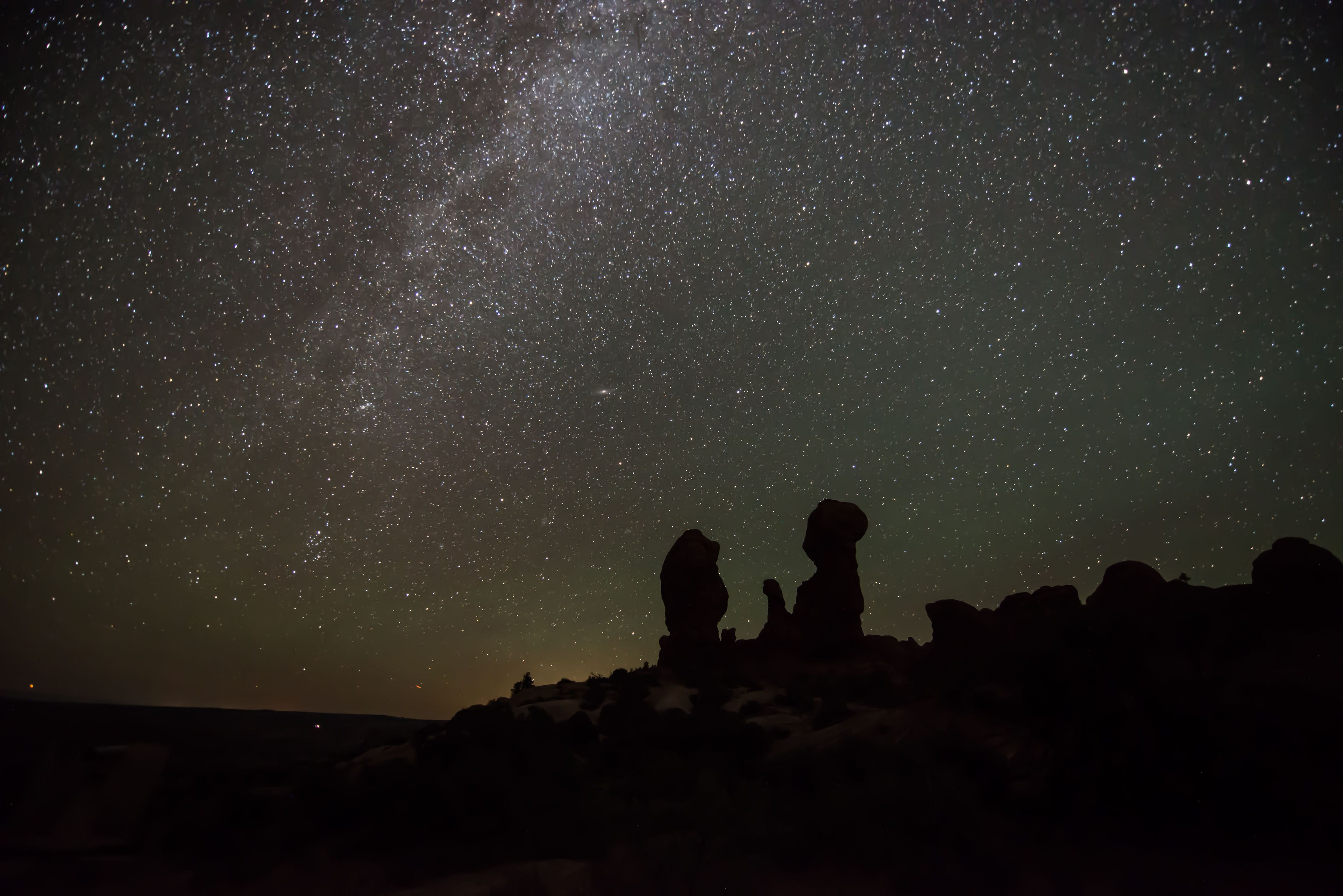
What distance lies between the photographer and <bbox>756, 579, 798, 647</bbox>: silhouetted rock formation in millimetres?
30203

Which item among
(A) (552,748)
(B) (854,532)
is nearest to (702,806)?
(A) (552,748)

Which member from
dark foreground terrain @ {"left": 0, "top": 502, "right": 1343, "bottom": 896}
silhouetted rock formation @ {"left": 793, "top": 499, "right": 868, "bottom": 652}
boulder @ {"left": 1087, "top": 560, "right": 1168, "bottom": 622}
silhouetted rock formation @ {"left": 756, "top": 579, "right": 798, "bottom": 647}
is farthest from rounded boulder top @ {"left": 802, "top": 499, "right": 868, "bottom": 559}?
dark foreground terrain @ {"left": 0, "top": 502, "right": 1343, "bottom": 896}

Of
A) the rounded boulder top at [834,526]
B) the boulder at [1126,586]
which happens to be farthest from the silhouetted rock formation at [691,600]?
the boulder at [1126,586]

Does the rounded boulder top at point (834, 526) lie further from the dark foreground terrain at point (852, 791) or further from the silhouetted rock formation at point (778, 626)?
the dark foreground terrain at point (852, 791)

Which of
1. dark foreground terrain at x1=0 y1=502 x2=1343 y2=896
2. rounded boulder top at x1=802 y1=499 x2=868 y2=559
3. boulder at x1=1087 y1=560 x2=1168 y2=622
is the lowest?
dark foreground terrain at x1=0 y1=502 x2=1343 y2=896

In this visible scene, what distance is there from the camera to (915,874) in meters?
7.35

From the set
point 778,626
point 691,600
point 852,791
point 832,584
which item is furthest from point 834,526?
point 852,791

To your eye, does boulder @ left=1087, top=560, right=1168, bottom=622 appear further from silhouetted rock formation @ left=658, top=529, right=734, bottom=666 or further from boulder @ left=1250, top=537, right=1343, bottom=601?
silhouetted rock formation @ left=658, top=529, right=734, bottom=666

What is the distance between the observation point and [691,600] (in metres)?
32.3

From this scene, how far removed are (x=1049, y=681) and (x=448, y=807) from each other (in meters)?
10.9

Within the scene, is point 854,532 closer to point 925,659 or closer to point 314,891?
point 925,659

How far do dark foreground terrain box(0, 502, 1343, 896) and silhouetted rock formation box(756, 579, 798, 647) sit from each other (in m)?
13.5

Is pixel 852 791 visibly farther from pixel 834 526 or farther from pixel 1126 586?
pixel 834 526

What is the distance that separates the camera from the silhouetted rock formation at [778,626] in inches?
1189
